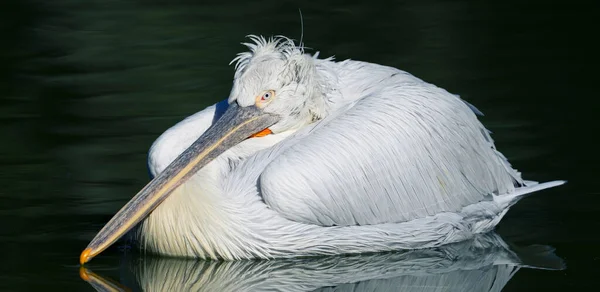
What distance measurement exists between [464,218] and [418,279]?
0.66 meters

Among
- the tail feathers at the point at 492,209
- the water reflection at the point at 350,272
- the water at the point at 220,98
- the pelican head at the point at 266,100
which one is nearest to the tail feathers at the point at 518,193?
the tail feathers at the point at 492,209

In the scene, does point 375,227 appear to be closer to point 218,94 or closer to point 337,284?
point 337,284

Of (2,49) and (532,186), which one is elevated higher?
(532,186)

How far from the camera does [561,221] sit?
6027 mm

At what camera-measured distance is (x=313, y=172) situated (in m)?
5.51

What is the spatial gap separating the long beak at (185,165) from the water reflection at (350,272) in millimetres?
196

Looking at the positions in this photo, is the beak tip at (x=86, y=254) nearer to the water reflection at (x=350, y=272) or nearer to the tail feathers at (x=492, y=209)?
the water reflection at (x=350, y=272)

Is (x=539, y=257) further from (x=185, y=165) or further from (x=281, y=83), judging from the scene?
(x=185, y=165)

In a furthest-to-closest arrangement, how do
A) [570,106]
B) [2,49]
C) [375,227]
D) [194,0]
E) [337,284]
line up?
[194,0]
[2,49]
[570,106]
[375,227]
[337,284]

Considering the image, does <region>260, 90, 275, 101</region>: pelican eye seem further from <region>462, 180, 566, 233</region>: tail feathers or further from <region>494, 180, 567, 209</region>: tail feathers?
<region>494, 180, 567, 209</region>: tail feathers

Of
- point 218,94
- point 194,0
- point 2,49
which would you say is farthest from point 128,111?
point 194,0

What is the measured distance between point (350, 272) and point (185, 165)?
91 centimetres

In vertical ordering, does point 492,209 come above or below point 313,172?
below

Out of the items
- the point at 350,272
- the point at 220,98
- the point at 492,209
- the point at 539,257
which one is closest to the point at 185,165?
the point at 350,272
